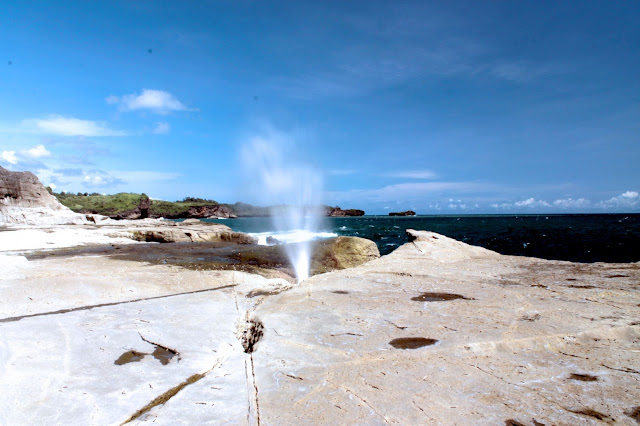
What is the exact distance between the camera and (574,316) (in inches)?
195

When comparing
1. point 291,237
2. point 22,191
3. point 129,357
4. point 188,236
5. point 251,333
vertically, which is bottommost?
point 291,237

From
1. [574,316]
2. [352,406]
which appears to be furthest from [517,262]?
[352,406]

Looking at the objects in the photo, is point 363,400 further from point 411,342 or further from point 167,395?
point 167,395

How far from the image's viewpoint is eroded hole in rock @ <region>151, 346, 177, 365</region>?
12.5 ft

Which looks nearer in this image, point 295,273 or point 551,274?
point 551,274

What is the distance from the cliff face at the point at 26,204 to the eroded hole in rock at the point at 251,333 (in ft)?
112

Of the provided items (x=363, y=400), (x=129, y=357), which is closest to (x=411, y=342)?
(x=363, y=400)

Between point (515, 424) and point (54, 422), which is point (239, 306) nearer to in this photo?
point (54, 422)

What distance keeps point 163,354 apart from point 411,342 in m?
2.85

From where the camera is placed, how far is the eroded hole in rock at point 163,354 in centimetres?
381

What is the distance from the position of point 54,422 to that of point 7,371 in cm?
129

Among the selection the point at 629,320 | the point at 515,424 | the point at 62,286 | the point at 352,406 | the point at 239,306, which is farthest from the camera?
the point at 62,286

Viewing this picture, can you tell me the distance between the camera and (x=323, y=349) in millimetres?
3984

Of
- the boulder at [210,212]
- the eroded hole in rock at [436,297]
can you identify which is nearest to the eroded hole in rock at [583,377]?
the eroded hole in rock at [436,297]
